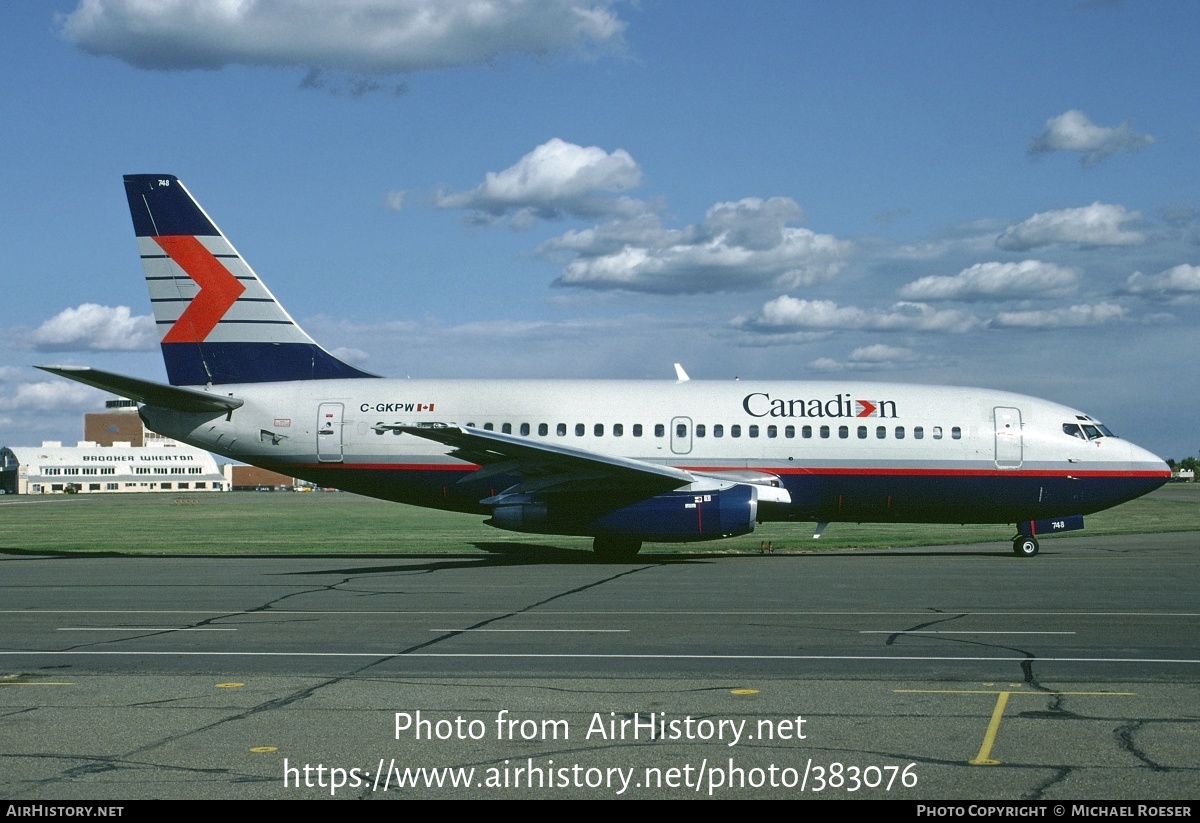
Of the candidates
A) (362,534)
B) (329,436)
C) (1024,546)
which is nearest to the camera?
(1024,546)

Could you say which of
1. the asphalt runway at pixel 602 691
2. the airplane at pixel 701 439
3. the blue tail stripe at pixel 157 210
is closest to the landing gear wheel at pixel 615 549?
the airplane at pixel 701 439

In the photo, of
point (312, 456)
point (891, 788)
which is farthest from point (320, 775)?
point (312, 456)

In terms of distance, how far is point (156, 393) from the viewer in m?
24.1

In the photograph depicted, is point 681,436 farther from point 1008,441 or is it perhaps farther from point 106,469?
point 106,469

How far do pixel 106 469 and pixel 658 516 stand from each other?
133 m

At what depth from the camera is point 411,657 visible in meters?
11.0

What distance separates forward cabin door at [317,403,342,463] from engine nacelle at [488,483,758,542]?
4.03 meters

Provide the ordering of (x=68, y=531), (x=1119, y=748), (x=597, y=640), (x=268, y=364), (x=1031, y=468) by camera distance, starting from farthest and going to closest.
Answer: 1. (x=68, y=531)
2. (x=268, y=364)
3. (x=1031, y=468)
4. (x=597, y=640)
5. (x=1119, y=748)

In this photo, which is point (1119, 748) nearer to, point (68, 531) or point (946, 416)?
point (946, 416)

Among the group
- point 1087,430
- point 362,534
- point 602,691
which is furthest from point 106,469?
point 602,691

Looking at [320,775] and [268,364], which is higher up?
[268,364]

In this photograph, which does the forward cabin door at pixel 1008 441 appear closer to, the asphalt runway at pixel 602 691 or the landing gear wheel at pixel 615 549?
the asphalt runway at pixel 602 691

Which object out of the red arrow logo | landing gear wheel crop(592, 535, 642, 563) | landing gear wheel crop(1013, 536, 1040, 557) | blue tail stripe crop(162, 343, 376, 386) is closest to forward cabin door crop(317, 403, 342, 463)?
blue tail stripe crop(162, 343, 376, 386)

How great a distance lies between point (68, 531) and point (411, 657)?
92.0 ft
